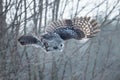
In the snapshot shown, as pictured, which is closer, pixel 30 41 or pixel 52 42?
pixel 30 41

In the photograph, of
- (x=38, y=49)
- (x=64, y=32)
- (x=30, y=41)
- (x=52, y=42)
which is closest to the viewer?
(x=30, y=41)

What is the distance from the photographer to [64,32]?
3713 millimetres

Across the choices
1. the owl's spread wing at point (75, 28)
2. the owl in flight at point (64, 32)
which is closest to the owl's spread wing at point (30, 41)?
the owl in flight at point (64, 32)

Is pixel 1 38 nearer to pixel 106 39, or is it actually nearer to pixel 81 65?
pixel 81 65

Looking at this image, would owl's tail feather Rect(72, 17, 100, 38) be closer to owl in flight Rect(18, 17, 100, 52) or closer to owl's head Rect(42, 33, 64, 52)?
owl in flight Rect(18, 17, 100, 52)

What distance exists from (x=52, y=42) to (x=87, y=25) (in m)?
0.38

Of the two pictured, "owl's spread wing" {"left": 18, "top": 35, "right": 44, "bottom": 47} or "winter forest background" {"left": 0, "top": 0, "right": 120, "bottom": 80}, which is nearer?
"owl's spread wing" {"left": 18, "top": 35, "right": 44, "bottom": 47}

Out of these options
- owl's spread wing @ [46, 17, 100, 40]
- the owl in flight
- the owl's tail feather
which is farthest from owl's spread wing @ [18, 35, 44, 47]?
the owl's tail feather

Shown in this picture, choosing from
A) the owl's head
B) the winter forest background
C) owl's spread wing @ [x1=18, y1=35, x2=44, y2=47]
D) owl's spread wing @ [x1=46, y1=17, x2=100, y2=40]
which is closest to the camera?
owl's spread wing @ [x1=18, y1=35, x2=44, y2=47]

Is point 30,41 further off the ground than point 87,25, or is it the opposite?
point 87,25

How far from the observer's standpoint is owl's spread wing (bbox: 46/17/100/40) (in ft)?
12.1

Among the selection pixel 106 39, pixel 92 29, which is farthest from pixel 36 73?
pixel 92 29

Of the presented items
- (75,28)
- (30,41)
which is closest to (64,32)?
(75,28)

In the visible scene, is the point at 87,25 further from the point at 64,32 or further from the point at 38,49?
the point at 38,49
